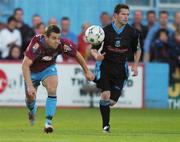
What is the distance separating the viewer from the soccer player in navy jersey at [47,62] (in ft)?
46.6

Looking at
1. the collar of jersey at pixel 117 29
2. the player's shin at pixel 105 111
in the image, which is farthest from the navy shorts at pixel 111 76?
the collar of jersey at pixel 117 29

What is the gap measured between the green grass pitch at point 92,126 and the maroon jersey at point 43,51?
136 cm

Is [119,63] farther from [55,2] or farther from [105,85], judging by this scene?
[55,2]

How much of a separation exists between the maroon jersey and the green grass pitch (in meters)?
1.36

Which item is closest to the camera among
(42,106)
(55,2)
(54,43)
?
(54,43)

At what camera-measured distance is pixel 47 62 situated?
15.0 meters

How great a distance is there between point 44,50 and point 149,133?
2543 mm

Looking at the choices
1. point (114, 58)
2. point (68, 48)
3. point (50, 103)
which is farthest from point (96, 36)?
point (50, 103)

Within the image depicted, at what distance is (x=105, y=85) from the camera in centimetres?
1540

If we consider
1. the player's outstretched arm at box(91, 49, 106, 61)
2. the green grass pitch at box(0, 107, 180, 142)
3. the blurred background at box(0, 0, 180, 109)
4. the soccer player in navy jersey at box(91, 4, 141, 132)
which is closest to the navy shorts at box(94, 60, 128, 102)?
the soccer player in navy jersey at box(91, 4, 141, 132)

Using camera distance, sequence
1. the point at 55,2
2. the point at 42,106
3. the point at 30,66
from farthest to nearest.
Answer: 1. the point at 55,2
2. the point at 42,106
3. the point at 30,66

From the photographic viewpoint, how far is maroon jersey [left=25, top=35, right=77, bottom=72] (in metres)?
14.4

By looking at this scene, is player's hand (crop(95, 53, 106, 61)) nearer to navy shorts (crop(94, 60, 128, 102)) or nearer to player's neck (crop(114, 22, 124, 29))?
navy shorts (crop(94, 60, 128, 102))

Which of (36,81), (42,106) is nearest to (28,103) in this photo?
(36,81)
